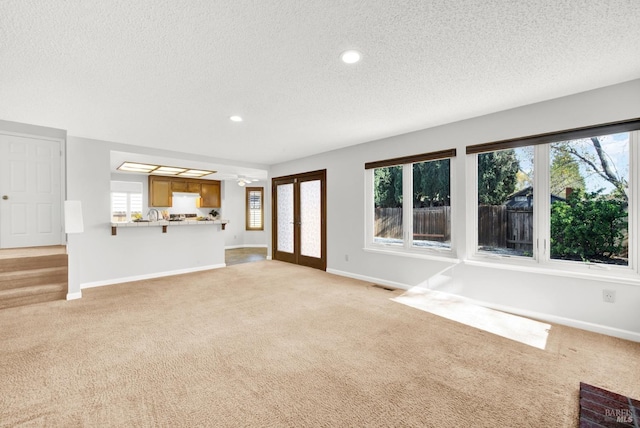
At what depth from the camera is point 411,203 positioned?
4.47 meters

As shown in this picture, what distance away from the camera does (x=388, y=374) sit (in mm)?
2094

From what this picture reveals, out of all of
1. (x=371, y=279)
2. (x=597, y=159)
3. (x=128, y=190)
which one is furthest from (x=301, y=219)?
(x=128, y=190)

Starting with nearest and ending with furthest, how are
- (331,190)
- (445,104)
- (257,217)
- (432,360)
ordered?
(432,360) → (445,104) → (331,190) → (257,217)

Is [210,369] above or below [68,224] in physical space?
below

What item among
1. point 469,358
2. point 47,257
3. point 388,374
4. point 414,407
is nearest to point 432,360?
point 469,358

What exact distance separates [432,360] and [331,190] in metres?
3.77

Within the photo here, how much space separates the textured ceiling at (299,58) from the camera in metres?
1.68

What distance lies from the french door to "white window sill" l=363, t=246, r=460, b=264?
129cm

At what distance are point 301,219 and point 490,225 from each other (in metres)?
3.88

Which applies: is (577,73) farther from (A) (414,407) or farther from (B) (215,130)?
(B) (215,130)

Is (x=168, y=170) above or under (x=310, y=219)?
above

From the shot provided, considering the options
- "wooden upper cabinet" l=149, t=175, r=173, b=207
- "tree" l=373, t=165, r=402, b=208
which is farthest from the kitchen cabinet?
"tree" l=373, t=165, r=402, b=208

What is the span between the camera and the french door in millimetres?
5852

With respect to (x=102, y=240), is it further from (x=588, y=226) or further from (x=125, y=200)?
(x=588, y=226)
